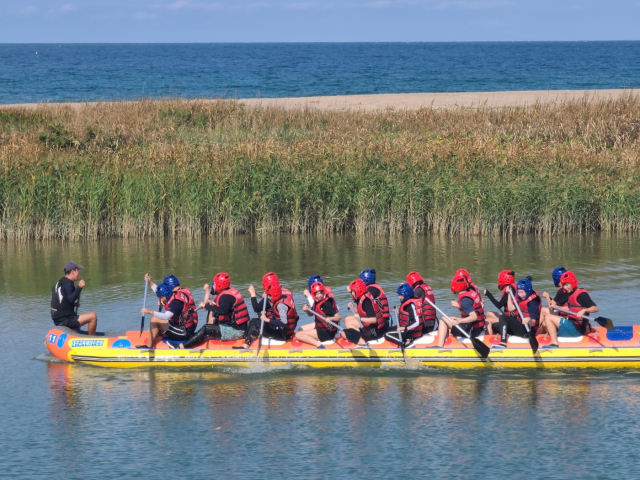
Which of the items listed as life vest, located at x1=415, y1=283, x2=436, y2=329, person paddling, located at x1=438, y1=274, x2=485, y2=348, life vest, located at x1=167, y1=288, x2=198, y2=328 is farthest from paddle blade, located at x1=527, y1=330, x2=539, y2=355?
life vest, located at x1=167, y1=288, x2=198, y2=328

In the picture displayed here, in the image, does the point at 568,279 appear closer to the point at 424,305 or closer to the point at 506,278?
the point at 506,278

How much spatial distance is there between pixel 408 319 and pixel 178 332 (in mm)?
3432

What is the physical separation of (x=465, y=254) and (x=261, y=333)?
27.5ft

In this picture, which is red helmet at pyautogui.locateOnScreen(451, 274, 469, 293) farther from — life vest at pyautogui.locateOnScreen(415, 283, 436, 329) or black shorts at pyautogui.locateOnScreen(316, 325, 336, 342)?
black shorts at pyautogui.locateOnScreen(316, 325, 336, 342)

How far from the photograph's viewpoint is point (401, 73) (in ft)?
251

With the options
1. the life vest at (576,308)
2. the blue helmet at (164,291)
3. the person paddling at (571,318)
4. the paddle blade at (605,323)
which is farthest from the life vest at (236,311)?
the paddle blade at (605,323)

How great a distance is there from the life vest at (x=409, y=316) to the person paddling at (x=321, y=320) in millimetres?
943

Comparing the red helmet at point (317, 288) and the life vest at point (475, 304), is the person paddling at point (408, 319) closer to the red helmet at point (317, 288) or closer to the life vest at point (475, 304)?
the life vest at point (475, 304)

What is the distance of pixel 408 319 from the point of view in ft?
41.4

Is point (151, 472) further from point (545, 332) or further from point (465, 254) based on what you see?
point (465, 254)

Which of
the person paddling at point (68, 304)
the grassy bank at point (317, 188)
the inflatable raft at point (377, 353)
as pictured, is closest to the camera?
the inflatable raft at point (377, 353)

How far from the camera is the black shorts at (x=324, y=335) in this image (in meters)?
12.8

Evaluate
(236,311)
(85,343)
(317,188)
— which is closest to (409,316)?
(236,311)

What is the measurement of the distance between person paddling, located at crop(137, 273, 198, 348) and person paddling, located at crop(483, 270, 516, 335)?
14.4ft
